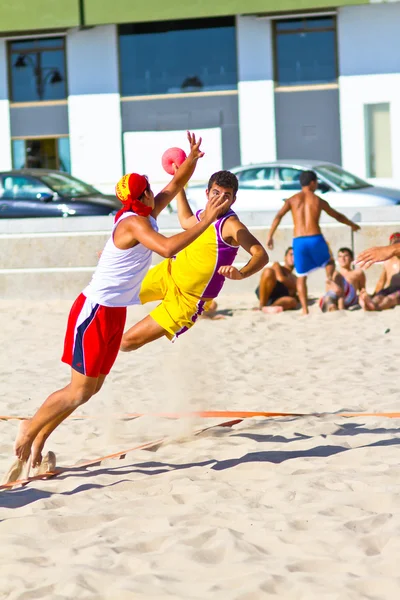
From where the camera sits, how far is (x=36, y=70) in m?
27.1

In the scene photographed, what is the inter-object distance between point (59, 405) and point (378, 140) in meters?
20.9

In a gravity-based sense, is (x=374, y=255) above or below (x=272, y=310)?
above

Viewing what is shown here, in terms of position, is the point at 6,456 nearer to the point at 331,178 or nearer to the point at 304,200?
the point at 304,200

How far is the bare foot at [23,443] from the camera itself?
5.64 meters

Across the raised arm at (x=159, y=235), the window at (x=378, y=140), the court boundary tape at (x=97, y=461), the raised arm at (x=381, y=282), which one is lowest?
the court boundary tape at (x=97, y=461)

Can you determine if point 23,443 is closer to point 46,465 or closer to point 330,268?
point 46,465

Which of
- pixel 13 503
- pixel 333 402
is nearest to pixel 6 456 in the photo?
pixel 13 503

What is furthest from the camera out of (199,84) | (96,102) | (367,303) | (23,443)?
(96,102)

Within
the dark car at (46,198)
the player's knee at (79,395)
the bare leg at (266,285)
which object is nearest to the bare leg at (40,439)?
the player's knee at (79,395)

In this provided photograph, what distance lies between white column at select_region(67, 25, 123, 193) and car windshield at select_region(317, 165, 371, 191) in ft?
29.2

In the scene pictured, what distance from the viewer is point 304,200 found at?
1316 cm

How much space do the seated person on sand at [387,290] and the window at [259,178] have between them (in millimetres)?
4897

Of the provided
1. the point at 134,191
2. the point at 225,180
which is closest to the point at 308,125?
the point at 225,180

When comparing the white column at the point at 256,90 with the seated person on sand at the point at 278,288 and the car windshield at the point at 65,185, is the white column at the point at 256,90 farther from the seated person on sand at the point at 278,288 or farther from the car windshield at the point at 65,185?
the seated person on sand at the point at 278,288
